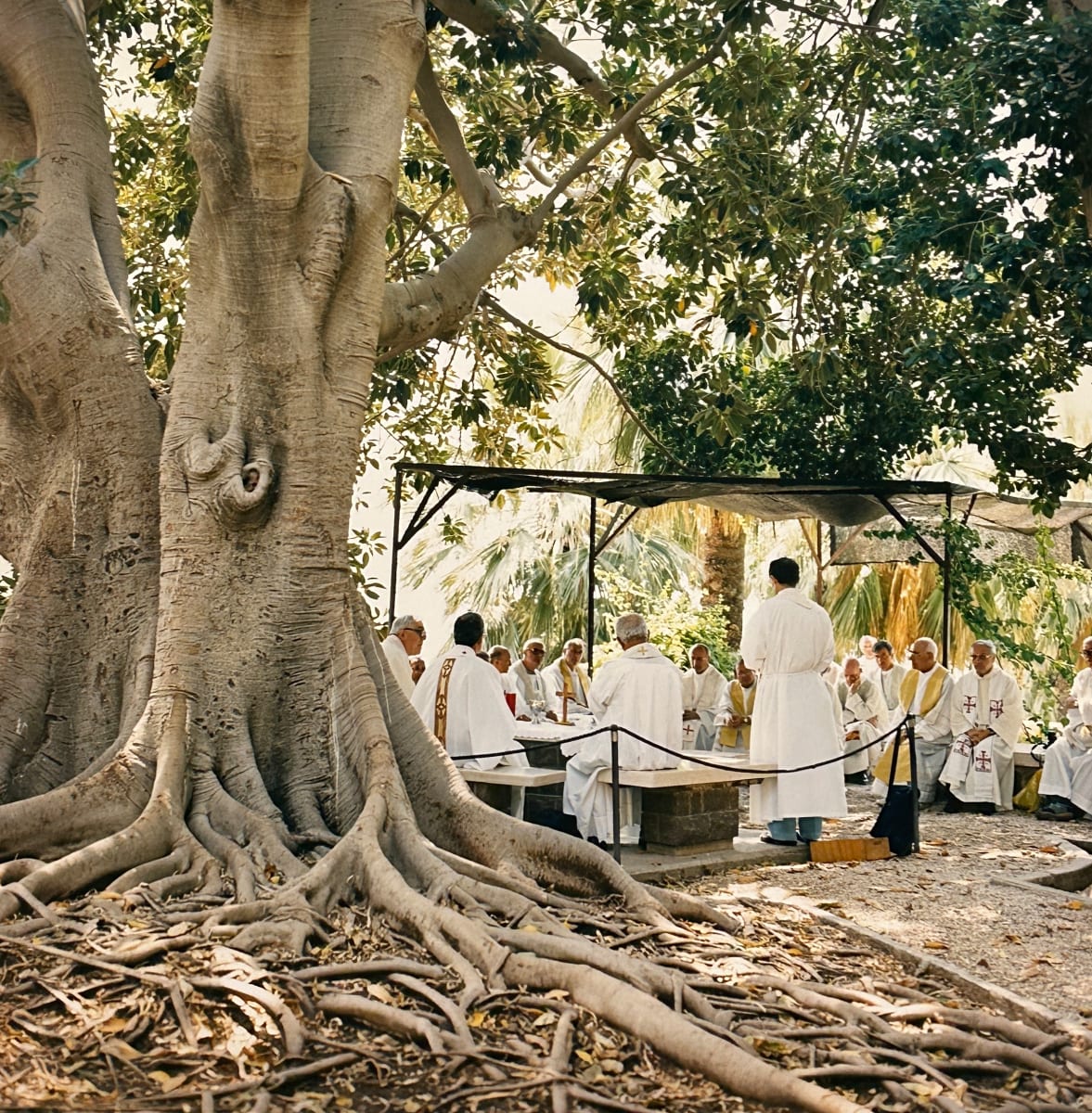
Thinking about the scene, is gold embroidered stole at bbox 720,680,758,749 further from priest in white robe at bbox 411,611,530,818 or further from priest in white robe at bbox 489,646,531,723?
priest in white robe at bbox 411,611,530,818

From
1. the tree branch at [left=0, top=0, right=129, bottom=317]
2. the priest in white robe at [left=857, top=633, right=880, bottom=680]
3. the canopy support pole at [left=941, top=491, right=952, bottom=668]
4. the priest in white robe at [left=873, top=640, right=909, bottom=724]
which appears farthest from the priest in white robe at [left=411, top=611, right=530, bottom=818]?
the priest in white robe at [left=873, top=640, right=909, bottom=724]

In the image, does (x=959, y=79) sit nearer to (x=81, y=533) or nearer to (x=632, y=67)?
(x=632, y=67)

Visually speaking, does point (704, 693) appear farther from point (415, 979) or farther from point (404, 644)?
point (415, 979)

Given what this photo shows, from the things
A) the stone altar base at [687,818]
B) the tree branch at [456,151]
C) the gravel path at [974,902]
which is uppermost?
the tree branch at [456,151]

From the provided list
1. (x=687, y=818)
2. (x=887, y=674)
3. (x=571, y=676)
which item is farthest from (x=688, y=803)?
(x=887, y=674)

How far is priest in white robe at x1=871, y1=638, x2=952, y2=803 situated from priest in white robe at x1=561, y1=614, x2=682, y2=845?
176 inches

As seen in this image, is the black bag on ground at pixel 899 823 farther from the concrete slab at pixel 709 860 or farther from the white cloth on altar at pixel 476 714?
the white cloth on altar at pixel 476 714

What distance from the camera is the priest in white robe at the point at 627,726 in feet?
33.4

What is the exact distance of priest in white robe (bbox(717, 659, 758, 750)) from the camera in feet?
52.1

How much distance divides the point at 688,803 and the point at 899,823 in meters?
1.88

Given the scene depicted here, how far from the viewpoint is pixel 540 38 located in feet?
31.8

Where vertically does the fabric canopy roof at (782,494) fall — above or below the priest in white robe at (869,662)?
above

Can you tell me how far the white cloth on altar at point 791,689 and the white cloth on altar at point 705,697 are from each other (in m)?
5.56

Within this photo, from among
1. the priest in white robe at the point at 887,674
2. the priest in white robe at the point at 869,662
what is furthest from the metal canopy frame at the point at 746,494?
the priest in white robe at the point at 869,662
